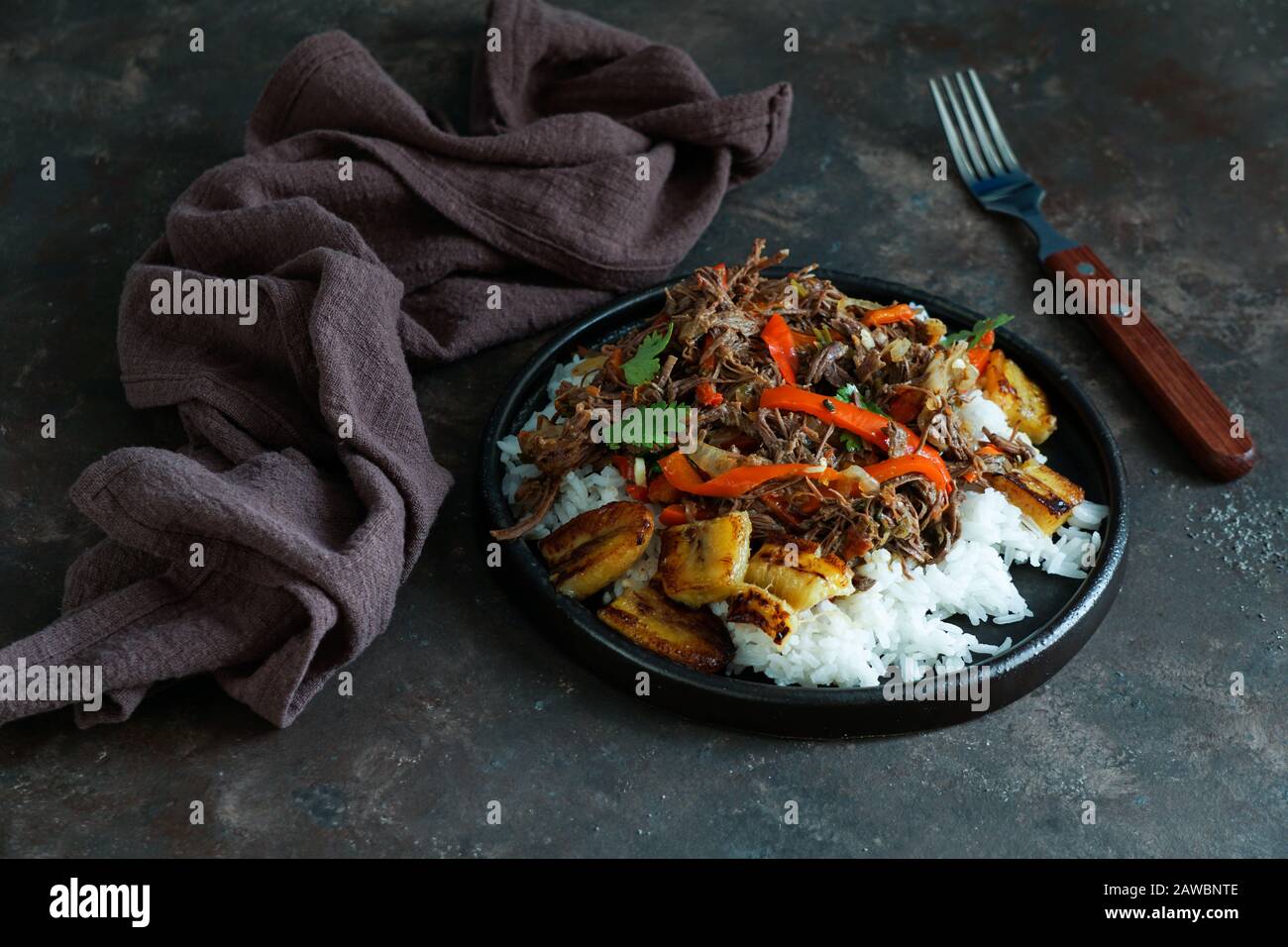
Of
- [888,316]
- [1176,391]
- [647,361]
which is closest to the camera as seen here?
[647,361]

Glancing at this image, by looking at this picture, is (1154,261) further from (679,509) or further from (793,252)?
(679,509)

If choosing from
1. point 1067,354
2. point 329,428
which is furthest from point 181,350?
point 1067,354

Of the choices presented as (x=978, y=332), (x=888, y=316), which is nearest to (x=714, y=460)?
(x=888, y=316)

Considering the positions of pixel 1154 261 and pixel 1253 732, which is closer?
pixel 1253 732

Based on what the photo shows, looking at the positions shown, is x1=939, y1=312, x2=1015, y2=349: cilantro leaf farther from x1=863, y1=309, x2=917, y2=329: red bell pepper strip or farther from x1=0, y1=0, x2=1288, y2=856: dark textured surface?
x1=0, y1=0, x2=1288, y2=856: dark textured surface

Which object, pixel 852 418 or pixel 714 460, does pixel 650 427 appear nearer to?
pixel 714 460

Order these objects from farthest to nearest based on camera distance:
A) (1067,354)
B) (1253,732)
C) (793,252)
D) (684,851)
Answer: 1. (793,252)
2. (1067,354)
3. (1253,732)
4. (684,851)
